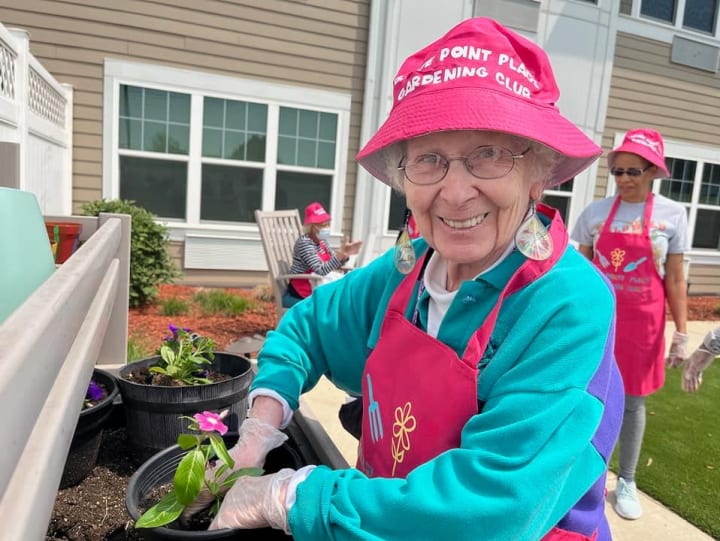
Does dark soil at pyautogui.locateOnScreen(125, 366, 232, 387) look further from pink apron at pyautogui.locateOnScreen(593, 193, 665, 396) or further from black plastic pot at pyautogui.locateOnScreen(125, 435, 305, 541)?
pink apron at pyautogui.locateOnScreen(593, 193, 665, 396)

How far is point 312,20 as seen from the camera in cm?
725

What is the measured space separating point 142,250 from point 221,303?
105 cm

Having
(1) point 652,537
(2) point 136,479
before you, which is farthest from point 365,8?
(2) point 136,479

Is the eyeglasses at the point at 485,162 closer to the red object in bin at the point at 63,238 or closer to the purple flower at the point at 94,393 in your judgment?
the purple flower at the point at 94,393

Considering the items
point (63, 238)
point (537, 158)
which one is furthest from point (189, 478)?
point (63, 238)

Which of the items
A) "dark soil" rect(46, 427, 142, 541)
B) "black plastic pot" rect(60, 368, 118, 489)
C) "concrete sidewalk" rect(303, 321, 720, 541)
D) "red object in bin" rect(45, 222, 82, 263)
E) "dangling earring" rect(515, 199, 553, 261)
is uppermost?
"dangling earring" rect(515, 199, 553, 261)

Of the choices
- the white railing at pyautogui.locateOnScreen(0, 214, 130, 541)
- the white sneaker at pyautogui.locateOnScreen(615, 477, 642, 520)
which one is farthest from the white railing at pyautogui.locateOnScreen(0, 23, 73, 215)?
the white sneaker at pyautogui.locateOnScreen(615, 477, 642, 520)

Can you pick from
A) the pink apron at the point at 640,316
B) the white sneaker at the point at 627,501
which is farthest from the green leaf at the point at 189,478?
the white sneaker at the point at 627,501

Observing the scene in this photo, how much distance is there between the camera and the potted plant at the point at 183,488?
1.01 m

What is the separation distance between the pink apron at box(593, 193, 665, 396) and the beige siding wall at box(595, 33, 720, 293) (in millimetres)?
6951

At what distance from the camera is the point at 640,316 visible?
112 inches

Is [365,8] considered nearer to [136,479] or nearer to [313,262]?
[313,262]

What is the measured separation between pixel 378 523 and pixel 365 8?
7.75 meters

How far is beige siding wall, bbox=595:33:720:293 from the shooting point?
8.97m
